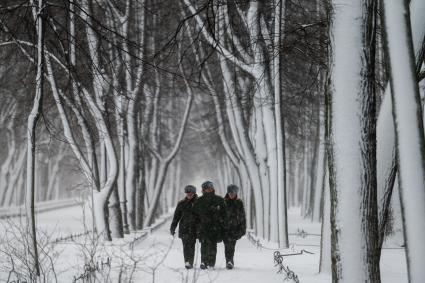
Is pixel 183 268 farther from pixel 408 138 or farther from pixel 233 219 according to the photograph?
pixel 408 138

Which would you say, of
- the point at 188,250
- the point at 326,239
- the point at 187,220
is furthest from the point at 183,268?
the point at 326,239

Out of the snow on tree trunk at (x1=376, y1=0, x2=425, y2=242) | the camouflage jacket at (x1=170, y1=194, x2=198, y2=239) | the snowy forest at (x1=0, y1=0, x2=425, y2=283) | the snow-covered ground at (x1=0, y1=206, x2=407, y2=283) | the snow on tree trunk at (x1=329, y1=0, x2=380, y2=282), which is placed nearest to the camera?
the snowy forest at (x1=0, y1=0, x2=425, y2=283)

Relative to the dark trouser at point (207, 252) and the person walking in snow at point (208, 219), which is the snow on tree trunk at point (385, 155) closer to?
the person walking in snow at point (208, 219)

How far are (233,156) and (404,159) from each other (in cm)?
1815

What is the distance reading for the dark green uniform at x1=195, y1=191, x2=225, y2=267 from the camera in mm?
10133

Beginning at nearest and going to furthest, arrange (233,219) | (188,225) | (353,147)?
(353,147), (188,225), (233,219)

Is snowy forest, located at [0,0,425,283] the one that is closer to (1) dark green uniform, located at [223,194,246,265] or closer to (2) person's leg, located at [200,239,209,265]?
(2) person's leg, located at [200,239,209,265]

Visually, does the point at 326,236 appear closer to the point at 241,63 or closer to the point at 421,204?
the point at 421,204

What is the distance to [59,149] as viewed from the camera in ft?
130

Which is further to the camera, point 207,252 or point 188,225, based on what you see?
point 188,225

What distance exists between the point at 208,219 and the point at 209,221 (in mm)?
40

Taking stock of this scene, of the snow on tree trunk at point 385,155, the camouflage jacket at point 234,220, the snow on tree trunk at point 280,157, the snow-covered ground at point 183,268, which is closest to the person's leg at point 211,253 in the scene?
the snow-covered ground at point 183,268

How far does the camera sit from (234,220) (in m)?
10.4

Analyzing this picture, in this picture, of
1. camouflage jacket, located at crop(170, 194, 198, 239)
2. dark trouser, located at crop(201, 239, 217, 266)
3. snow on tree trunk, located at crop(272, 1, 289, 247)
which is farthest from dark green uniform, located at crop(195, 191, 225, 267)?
snow on tree trunk, located at crop(272, 1, 289, 247)
